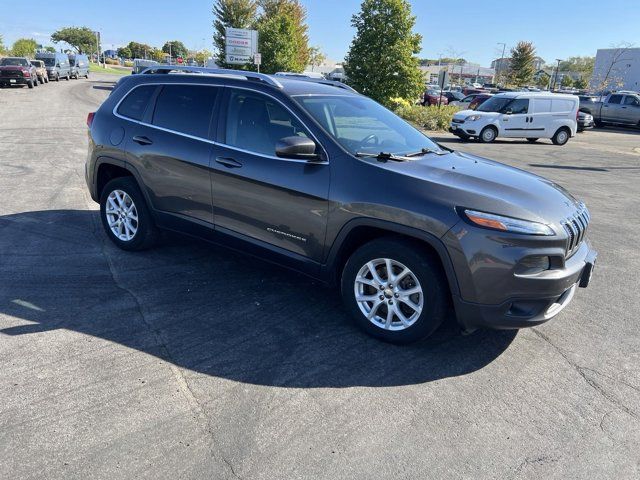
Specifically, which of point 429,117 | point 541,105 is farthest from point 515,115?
point 429,117

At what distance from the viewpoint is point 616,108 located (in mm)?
29219

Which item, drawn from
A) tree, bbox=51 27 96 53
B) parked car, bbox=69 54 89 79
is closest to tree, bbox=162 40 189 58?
tree, bbox=51 27 96 53

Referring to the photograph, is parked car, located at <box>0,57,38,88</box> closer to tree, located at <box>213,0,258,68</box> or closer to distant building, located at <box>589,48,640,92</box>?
tree, located at <box>213,0,258,68</box>

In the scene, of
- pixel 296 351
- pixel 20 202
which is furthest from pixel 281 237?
pixel 20 202

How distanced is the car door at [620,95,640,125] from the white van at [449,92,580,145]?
39.2 feet

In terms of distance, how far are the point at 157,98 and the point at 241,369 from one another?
290cm

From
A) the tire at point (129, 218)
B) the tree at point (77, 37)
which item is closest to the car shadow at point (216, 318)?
the tire at point (129, 218)

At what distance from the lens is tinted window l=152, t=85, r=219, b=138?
4.44 meters

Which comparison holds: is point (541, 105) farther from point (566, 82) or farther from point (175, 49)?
point (175, 49)

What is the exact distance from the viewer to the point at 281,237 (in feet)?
13.0

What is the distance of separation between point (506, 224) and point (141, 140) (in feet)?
11.2

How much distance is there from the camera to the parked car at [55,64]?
38.4 m

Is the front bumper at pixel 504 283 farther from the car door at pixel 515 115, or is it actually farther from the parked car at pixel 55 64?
the parked car at pixel 55 64

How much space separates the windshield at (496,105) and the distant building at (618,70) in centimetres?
3600
